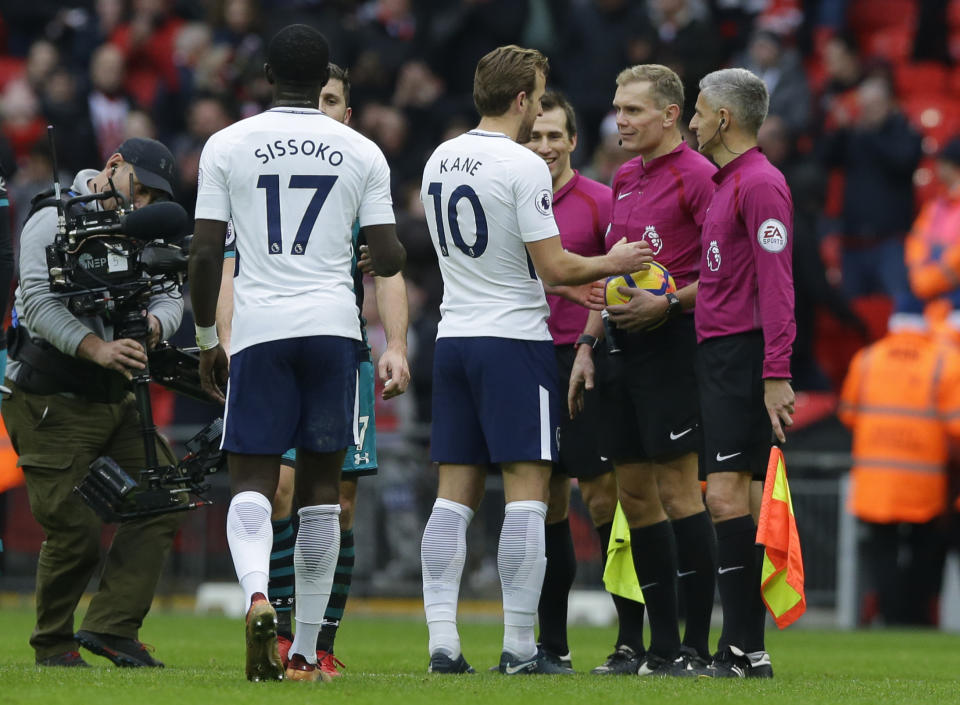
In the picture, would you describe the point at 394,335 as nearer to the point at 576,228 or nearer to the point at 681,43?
the point at 576,228

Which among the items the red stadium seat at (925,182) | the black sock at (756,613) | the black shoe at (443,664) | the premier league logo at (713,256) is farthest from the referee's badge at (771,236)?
the red stadium seat at (925,182)

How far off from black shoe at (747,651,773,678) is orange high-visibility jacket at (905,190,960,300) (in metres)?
6.93

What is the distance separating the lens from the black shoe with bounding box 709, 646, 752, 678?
7371mm

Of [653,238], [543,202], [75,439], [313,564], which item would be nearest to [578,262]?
[543,202]

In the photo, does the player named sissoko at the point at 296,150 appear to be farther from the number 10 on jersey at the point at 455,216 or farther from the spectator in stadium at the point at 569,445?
the spectator in stadium at the point at 569,445

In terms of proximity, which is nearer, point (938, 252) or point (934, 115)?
point (938, 252)

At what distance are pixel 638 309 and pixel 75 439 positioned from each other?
2.58m

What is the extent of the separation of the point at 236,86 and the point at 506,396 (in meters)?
10.8

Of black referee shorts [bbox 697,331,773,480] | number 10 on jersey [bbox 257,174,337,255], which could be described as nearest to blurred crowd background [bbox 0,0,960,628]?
black referee shorts [bbox 697,331,773,480]

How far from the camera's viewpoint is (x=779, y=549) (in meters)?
7.27

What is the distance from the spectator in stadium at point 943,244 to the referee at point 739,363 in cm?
670

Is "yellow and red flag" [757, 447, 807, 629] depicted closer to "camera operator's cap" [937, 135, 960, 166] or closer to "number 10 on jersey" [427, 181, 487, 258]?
"number 10 on jersey" [427, 181, 487, 258]

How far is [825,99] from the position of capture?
16969 millimetres

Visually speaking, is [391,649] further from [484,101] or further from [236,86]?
[236,86]
